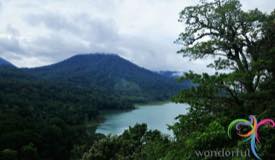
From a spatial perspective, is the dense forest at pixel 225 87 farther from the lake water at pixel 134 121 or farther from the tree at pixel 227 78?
the lake water at pixel 134 121

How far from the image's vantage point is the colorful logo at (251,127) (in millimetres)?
5125

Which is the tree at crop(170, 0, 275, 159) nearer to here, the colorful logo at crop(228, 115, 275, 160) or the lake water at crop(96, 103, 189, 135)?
the colorful logo at crop(228, 115, 275, 160)

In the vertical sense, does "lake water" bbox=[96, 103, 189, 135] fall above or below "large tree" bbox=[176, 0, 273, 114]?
below

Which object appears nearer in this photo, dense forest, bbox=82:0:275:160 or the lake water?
dense forest, bbox=82:0:275:160

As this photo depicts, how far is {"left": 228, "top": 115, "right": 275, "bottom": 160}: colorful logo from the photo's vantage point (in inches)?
202

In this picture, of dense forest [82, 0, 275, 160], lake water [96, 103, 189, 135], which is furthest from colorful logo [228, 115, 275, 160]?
lake water [96, 103, 189, 135]

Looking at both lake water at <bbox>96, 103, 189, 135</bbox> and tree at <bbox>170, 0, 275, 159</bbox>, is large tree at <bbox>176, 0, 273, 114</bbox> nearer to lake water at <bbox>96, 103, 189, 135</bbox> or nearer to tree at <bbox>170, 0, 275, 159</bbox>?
tree at <bbox>170, 0, 275, 159</bbox>

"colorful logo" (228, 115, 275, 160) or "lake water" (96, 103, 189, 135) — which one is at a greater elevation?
"colorful logo" (228, 115, 275, 160)

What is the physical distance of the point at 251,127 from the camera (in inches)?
212

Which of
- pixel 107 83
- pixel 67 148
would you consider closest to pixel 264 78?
pixel 67 148

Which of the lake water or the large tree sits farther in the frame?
the lake water

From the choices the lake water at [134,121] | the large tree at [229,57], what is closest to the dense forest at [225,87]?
the large tree at [229,57]

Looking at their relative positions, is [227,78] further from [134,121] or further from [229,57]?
[134,121]

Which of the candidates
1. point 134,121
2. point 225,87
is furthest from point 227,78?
point 134,121
